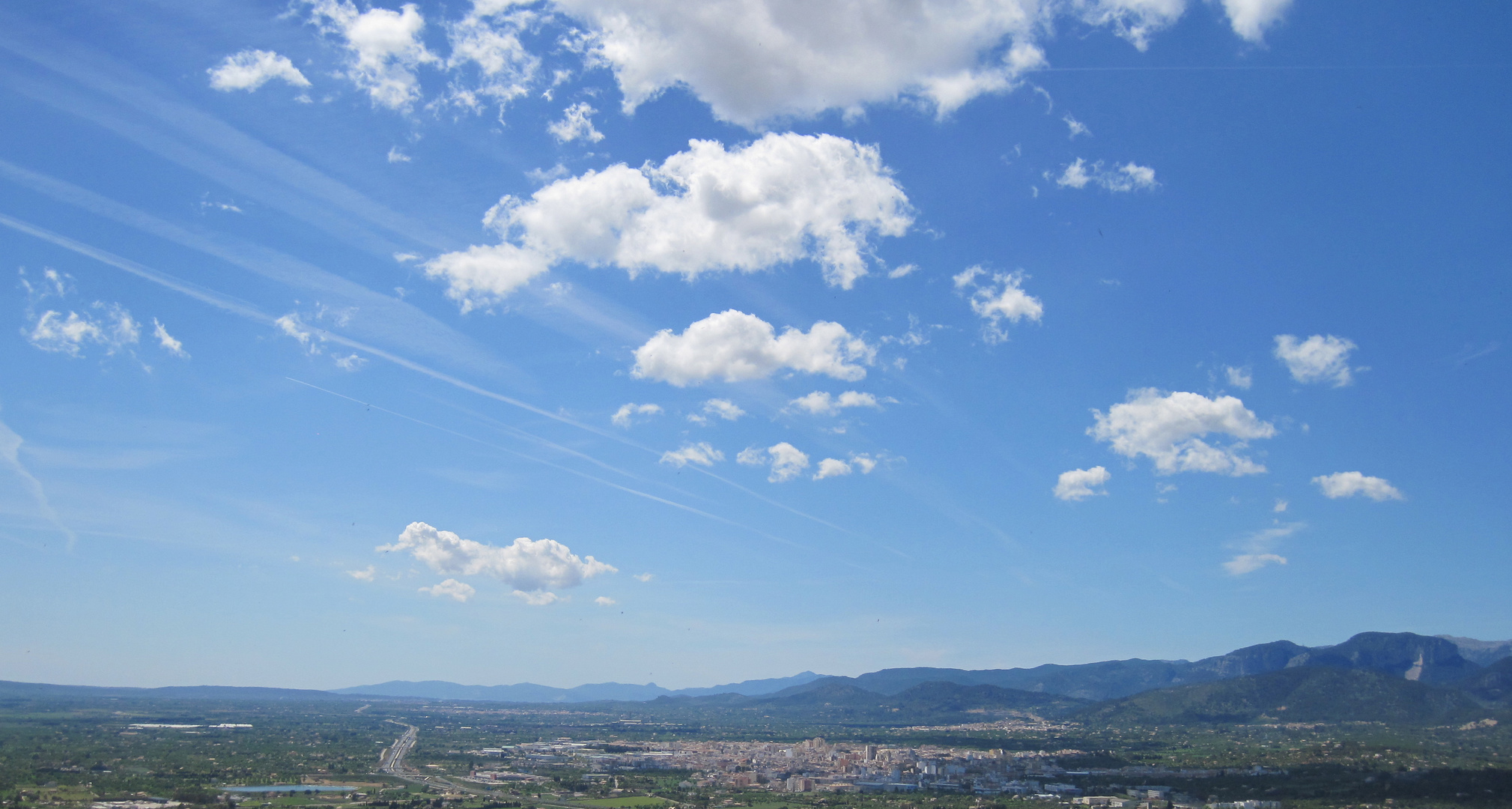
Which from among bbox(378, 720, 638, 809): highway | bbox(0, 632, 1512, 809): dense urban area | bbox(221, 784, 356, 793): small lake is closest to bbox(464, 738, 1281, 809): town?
bbox(0, 632, 1512, 809): dense urban area

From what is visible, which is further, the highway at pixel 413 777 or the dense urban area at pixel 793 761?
the highway at pixel 413 777

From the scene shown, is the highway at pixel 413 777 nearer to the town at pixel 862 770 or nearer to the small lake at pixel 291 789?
the town at pixel 862 770

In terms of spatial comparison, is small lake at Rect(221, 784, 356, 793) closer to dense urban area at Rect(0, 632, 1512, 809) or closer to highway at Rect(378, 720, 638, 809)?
dense urban area at Rect(0, 632, 1512, 809)

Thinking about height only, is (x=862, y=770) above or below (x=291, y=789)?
below

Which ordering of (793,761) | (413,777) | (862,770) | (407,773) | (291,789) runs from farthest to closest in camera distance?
(793,761) < (862,770) < (407,773) < (413,777) < (291,789)

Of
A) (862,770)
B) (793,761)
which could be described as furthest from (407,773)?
(862,770)

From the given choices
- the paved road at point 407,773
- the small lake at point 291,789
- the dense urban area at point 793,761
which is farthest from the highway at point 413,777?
the small lake at point 291,789

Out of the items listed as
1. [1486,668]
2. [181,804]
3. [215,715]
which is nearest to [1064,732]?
[1486,668]

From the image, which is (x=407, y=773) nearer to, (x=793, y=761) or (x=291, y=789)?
(x=291, y=789)
